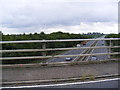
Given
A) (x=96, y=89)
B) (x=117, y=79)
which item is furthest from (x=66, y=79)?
(x=117, y=79)

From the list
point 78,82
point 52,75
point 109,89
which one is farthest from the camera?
point 52,75

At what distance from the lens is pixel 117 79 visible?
5953 millimetres

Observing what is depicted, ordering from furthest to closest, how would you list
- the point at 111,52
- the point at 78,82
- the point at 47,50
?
1. the point at 111,52
2. the point at 47,50
3. the point at 78,82

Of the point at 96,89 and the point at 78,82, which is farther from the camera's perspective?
the point at 78,82

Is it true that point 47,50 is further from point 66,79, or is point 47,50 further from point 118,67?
point 118,67

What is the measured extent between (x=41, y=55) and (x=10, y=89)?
2.44 meters

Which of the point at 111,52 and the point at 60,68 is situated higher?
the point at 111,52

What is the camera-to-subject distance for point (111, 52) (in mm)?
7785

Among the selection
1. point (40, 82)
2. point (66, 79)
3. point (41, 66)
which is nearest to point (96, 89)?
point (66, 79)

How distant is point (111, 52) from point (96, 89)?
122 inches

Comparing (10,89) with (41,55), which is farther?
(41,55)

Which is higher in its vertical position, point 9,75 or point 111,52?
point 111,52

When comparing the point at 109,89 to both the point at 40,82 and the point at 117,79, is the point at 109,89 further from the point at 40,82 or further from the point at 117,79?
the point at 40,82

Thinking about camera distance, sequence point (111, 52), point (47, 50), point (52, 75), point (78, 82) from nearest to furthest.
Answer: point (78, 82), point (52, 75), point (47, 50), point (111, 52)
